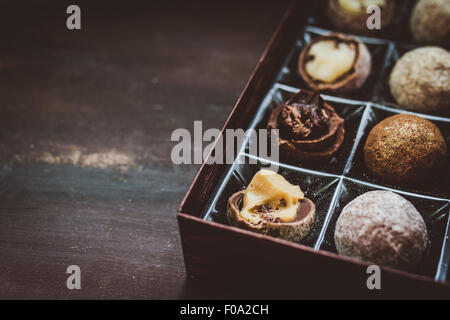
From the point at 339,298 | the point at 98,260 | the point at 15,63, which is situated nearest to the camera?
the point at 339,298

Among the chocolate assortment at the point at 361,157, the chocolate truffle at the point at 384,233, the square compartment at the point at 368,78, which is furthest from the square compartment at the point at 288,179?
the square compartment at the point at 368,78

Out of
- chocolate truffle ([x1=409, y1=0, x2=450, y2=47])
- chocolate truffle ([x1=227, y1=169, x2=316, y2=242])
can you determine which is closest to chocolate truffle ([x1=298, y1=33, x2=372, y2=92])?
chocolate truffle ([x1=409, y1=0, x2=450, y2=47])

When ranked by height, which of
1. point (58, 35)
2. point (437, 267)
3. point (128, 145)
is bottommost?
point (437, 267)

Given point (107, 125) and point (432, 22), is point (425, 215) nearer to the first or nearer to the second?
point (432, 22)

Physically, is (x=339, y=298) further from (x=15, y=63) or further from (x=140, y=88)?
(x=15, y=63)

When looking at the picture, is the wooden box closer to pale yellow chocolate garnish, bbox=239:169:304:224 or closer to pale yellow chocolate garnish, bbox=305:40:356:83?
pale yellow chocolate garnish, bbox=239:169:304:224

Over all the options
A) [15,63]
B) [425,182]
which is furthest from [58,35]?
[425,182]
